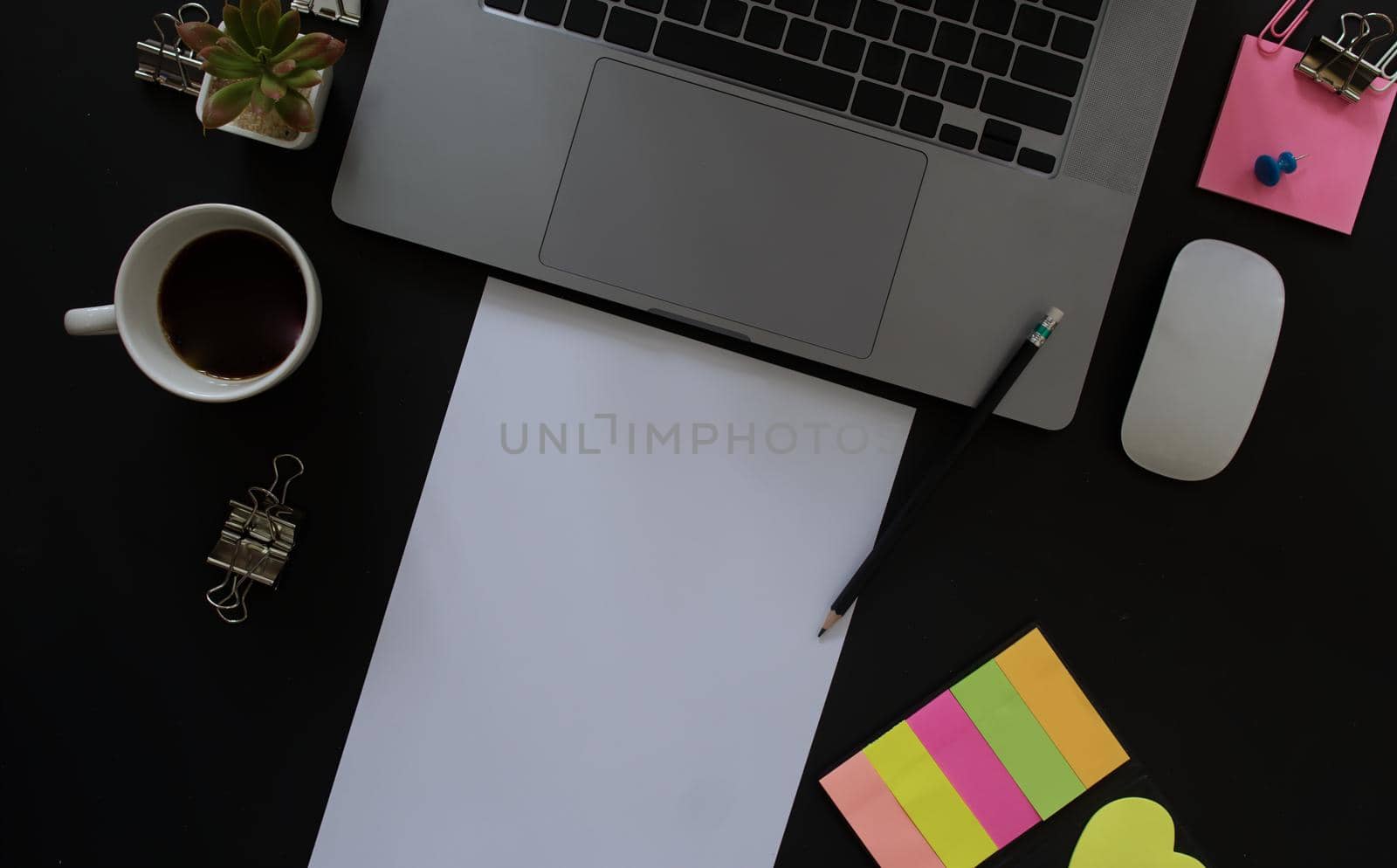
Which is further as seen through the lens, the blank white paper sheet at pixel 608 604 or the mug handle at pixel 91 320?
the blank white paper sheet at pixel 608 604

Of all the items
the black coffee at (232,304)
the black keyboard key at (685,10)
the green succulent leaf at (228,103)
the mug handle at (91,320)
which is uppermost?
the black keyboard key at (685,10)

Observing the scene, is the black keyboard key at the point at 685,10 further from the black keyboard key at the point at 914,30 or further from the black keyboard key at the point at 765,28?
the black keyboard key at the point at 914,30

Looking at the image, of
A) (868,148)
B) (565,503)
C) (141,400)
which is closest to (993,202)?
(868,148)

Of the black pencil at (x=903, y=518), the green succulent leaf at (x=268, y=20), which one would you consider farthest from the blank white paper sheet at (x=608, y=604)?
the green succulent leaf at (x=268, y=20)

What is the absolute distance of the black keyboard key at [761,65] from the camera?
68 centimetres

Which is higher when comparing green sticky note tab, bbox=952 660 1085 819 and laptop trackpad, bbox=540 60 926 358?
laptop trackpad, bbox=540 60 926 358

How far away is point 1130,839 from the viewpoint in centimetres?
72

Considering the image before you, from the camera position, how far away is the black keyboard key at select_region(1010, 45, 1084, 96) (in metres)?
0.68

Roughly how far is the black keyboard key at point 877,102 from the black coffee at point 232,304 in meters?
0.43

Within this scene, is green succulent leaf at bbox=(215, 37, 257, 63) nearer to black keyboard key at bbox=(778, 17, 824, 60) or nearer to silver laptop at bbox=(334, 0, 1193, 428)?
silver laptop at bbox=(334, 0, 1193, 428)

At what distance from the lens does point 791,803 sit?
2.36ft

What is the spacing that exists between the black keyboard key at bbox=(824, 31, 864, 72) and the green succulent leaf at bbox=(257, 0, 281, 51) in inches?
15.1

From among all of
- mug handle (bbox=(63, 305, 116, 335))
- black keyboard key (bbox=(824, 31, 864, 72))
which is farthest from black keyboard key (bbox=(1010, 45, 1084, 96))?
mug handle (bbox=(63, 305, 116, 335))

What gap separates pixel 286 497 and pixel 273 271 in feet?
0.58
